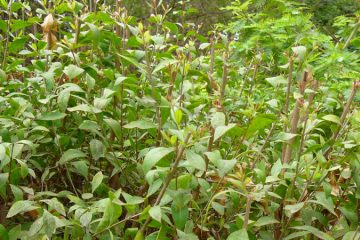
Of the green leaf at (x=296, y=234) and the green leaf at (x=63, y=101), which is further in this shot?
the green leaf at (x=63, y=101)

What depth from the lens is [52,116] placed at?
1288 mm

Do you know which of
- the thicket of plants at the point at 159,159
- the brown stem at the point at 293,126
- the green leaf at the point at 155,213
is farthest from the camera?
the brown stem at the point at 293,126

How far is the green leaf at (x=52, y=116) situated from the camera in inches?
50.2

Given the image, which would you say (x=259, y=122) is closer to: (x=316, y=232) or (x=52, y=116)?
(x=316, y=232)

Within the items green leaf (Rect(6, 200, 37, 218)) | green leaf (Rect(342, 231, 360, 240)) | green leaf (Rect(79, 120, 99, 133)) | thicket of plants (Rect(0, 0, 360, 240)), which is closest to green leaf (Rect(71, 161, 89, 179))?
thicket of plants (Rect(0, 0, 360, 240))

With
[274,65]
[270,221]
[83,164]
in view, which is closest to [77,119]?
[83,164]

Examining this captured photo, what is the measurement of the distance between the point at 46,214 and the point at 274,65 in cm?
163

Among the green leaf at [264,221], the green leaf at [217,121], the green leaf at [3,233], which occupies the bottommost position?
the green leaf at [3,233]

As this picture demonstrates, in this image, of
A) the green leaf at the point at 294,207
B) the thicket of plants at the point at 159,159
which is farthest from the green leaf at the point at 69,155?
the green leaf at the point at 294,207

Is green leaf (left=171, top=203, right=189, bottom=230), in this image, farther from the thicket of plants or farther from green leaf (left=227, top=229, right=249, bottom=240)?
green leaf (left=227, top=229, right=249, bottom=240)

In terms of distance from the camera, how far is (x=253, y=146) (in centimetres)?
144

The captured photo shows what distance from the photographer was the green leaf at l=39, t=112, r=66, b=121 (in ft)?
4.18

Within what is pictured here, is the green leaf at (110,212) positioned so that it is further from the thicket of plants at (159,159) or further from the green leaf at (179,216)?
the green leaf at (179,216)

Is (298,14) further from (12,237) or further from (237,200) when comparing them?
(12,237)
